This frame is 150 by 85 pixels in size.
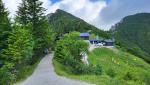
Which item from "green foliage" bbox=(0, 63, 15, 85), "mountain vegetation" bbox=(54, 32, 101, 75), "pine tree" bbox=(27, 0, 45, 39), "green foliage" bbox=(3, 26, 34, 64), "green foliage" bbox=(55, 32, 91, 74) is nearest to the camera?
"green foliage" bbox=(0, 63, 15, 85)

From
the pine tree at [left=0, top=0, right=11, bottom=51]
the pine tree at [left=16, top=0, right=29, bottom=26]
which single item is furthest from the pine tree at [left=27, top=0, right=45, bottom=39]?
the pine tree at [left=0, top=0, right=11, bottom=51]

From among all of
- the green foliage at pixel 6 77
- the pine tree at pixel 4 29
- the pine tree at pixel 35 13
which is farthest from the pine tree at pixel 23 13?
the green foliage at pixel 6 77

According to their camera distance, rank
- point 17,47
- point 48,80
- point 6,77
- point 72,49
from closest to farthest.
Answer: point 48,80 < point 6,77 < point 17,47 < point 72,49

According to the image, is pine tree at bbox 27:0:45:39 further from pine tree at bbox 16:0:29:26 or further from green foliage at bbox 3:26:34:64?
green foliage at bbox 3:26:34:64

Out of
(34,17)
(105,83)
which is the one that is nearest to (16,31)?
(34,17)

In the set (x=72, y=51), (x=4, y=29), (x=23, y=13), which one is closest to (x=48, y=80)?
(x=4, y=29)

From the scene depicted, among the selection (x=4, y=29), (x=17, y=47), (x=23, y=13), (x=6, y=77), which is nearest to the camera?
(x=6, y=77)

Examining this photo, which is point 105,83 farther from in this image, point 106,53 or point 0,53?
point 106,53

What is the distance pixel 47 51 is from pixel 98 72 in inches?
1887

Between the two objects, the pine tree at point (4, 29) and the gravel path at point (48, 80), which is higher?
the pine tree at point (4, 29)

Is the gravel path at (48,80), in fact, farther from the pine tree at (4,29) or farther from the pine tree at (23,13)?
the pine tree at (23,13)

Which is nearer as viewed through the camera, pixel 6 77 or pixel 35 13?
pixel 6 77

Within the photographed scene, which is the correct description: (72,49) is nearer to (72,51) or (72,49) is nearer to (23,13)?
(72,51)

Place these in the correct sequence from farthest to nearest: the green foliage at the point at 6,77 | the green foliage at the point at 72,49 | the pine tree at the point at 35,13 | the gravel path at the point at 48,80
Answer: the pine tree at the point at 35,13 < the green foliage at the point at 72,49 < the green foliage at the point at 6,77 < the gravel path at the point at 48,80
